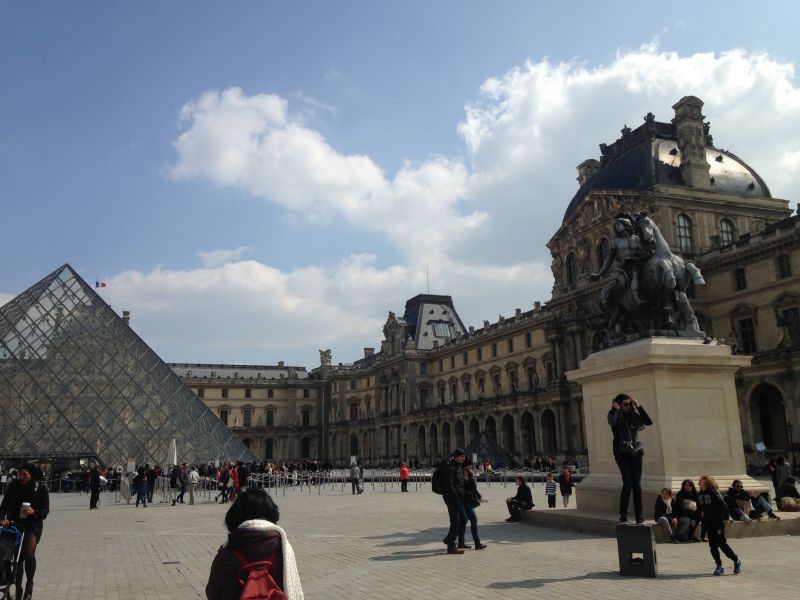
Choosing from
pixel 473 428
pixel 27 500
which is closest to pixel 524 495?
pixel 27 500

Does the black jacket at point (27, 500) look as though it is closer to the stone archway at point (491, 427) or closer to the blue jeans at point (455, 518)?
the blue jeans at point (455, 518)

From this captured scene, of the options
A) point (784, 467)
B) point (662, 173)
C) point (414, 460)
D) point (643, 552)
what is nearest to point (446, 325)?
point (414, 460)

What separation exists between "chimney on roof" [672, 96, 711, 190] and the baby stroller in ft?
145

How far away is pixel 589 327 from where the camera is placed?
22.3 m

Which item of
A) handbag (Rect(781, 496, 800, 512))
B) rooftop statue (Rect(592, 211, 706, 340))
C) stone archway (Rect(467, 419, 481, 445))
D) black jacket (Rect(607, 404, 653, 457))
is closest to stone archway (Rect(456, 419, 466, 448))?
stone archway (Rect(467, 419, 481, 445))

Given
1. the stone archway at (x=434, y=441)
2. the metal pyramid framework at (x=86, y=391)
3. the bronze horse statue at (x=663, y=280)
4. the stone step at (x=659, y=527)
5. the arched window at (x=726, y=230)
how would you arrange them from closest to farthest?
the stone step at (x=659, y=527) → the bronze horse statue at (x=663, y=280) → the metal pyramid framework at (x=86, y=391) → the arched window at (x=726, y=230) → the stone archway at (x=434, y=441)

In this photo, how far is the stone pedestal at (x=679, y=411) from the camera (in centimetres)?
941

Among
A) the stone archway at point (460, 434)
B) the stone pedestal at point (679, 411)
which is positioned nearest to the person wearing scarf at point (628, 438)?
the stone pedestal at point (679, 411)

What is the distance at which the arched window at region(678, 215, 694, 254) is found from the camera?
139 feet

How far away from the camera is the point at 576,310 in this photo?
4722 cm

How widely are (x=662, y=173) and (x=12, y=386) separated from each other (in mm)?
39142

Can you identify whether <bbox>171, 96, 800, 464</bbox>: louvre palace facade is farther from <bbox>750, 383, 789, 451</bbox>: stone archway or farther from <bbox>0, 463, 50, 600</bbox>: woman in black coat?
<bbox>0, 463, 50, 600</bbox>: woman in black coat

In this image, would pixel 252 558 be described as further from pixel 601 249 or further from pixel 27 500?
pixel 601 249

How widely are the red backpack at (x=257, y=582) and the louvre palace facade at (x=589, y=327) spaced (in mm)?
7913
